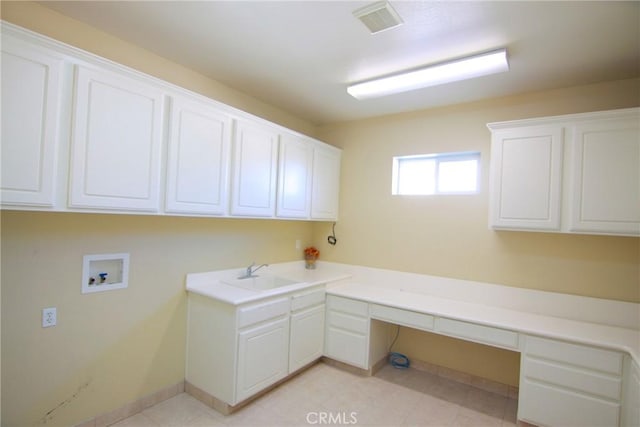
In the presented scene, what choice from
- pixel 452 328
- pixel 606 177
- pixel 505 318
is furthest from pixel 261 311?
pixel 606 177

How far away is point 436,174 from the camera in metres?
3.35

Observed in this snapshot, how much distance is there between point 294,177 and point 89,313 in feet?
6.53

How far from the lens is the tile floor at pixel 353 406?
91.3 inches

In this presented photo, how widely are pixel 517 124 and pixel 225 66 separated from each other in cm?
242

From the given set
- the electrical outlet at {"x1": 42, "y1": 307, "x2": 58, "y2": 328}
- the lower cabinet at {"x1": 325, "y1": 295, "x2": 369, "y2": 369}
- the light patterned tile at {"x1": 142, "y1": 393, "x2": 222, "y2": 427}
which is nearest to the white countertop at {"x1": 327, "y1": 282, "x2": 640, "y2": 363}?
the lower cabinet at {"x1": 325, "y1": 295, "x2": 369, "y2": 369}

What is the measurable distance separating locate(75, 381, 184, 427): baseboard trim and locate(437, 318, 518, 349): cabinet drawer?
224 cm

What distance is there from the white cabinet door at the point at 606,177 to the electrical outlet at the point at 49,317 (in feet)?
11.7

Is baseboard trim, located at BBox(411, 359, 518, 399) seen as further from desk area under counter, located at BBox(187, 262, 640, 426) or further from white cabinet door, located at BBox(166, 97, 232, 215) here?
white cabinet door, located at BBox(166, 97, 232, 215)

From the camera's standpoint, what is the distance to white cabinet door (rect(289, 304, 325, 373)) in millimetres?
2842

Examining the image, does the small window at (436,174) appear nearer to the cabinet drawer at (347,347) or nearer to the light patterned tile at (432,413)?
the cabinet drawer at (347,347)

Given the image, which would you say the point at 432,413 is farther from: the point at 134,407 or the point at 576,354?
the point at 134,407

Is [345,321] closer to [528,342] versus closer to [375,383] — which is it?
[375,383]

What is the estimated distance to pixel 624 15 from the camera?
5.74 ft

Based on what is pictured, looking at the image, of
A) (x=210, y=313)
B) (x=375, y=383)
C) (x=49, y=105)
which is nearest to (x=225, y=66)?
(x=49, y=105)
